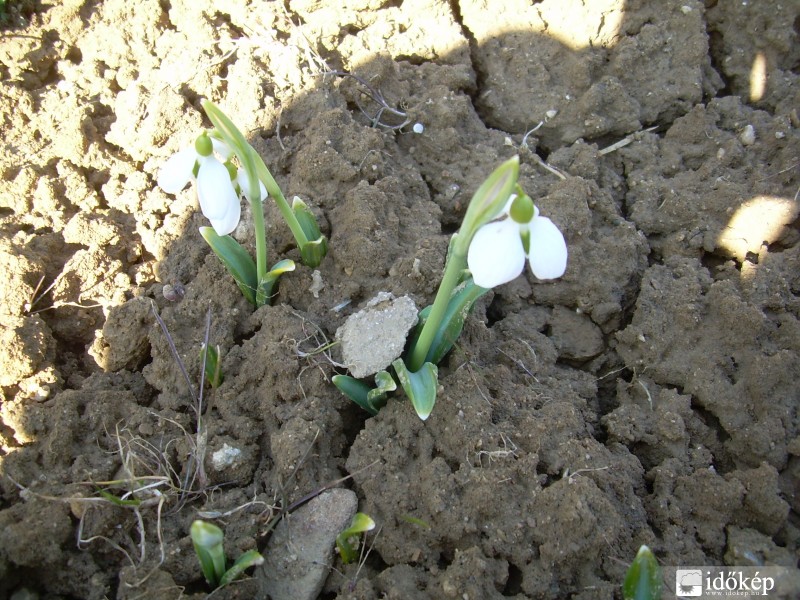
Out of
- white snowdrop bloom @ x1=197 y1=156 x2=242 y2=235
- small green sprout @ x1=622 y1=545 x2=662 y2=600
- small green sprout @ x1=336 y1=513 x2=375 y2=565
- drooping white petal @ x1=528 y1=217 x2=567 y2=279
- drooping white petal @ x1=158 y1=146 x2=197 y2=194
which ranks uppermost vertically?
drooping white petal @ x1=158 y1=146 x2=197 y2=194

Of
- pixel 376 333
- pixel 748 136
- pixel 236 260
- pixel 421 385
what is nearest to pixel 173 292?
pixel 236 260

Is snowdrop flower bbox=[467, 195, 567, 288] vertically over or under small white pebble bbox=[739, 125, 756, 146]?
over

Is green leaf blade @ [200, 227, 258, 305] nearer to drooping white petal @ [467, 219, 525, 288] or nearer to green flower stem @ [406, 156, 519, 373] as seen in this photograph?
green flower stem @ [406, 156, 519, 373]

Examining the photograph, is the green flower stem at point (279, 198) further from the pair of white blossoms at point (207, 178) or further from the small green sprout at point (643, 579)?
the small green sprout at point (643, 579)

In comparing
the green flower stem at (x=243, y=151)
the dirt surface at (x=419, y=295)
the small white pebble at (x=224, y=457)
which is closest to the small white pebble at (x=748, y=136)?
the dirt surface at (x=419, y=295)

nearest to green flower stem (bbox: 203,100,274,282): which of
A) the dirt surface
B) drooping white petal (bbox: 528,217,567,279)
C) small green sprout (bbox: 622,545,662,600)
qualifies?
the dirt surface

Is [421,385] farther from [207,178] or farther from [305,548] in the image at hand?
[207,178]
